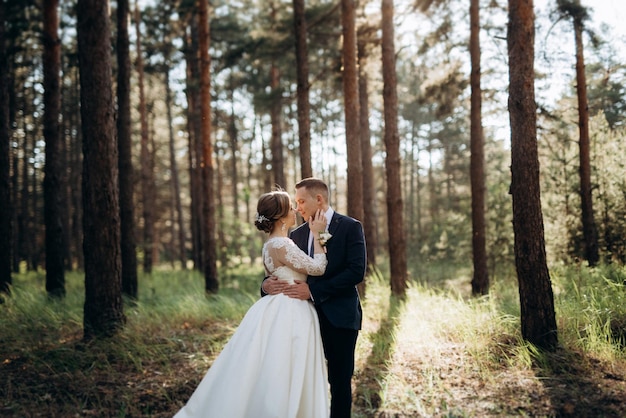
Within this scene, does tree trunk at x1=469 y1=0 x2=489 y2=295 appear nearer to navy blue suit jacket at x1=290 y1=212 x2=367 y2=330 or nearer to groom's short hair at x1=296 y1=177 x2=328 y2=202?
navy blue suit jacket at x1=290 y1=212 x2=367 y2=330

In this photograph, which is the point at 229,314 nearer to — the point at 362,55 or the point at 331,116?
the point at 362,55

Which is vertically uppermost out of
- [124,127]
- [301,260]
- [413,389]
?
[124,127]

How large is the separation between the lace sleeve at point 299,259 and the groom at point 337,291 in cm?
11

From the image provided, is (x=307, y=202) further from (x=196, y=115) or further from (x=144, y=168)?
(x=144, y=168)

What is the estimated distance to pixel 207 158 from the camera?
12.6 metres

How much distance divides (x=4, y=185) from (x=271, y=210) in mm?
10098

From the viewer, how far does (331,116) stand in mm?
31078

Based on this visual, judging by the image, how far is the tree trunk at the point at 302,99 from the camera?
10.3 m

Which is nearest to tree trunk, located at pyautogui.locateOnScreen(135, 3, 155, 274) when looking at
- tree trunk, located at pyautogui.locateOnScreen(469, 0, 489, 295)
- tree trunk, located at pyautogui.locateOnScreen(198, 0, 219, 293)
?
tree trunk, located at pyautogui.locateOnScreen(198, 0, 219, 293)

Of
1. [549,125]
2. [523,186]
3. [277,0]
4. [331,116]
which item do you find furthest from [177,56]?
[523,186]

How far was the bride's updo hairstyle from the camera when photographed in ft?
14.1

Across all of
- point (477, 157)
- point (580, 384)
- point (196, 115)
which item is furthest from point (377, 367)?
point (196, 115)

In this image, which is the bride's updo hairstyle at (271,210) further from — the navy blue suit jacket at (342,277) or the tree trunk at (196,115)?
the tree trunk at (196,115)

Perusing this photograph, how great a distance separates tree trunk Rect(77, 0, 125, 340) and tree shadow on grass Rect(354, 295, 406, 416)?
405cm
